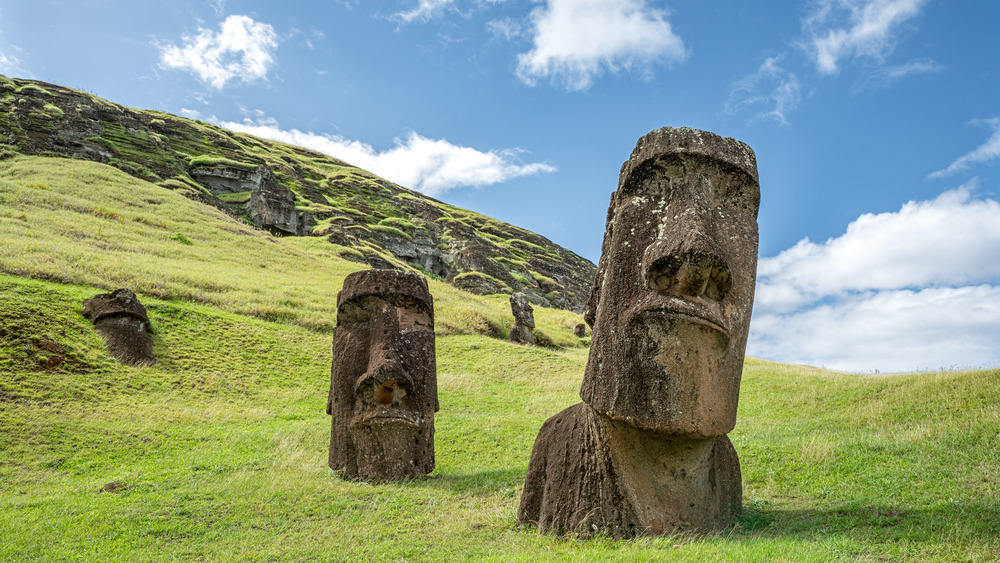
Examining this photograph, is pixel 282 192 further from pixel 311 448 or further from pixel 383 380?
pixel 383 380

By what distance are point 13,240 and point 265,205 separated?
3724cm

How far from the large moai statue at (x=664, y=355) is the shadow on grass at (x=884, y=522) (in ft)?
1.55

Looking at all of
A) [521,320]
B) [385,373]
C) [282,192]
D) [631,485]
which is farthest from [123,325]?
[282,192]

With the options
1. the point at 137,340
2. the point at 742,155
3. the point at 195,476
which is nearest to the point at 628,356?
the point at 742,155

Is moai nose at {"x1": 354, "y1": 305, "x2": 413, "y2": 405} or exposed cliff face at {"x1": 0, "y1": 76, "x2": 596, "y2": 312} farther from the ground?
exposed cliff face at {"x1": 0, "y1": 76, "x2": 596, "y2": 312}

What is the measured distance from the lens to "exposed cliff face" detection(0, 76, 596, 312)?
59.8 metres

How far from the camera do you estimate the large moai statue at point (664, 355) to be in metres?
5.76

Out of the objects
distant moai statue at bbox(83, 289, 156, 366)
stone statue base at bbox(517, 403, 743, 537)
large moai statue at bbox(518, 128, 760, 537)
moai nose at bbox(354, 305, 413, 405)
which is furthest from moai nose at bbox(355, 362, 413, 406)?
distant moai statue at bbox(83, 289, 156, 366)

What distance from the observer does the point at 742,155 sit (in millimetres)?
6668

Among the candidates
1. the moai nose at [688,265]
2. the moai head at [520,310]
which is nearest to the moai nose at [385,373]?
the moai nose at [688,265]

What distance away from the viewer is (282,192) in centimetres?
7075

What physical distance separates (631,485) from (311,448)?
9070mm

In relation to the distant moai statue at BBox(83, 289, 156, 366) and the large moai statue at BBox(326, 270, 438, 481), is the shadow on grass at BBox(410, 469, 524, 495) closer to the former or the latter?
the large moai statue at BBox(326, 270, 438, 481)

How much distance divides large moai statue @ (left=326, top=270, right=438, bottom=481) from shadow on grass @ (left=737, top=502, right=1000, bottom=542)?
5.46 metres
